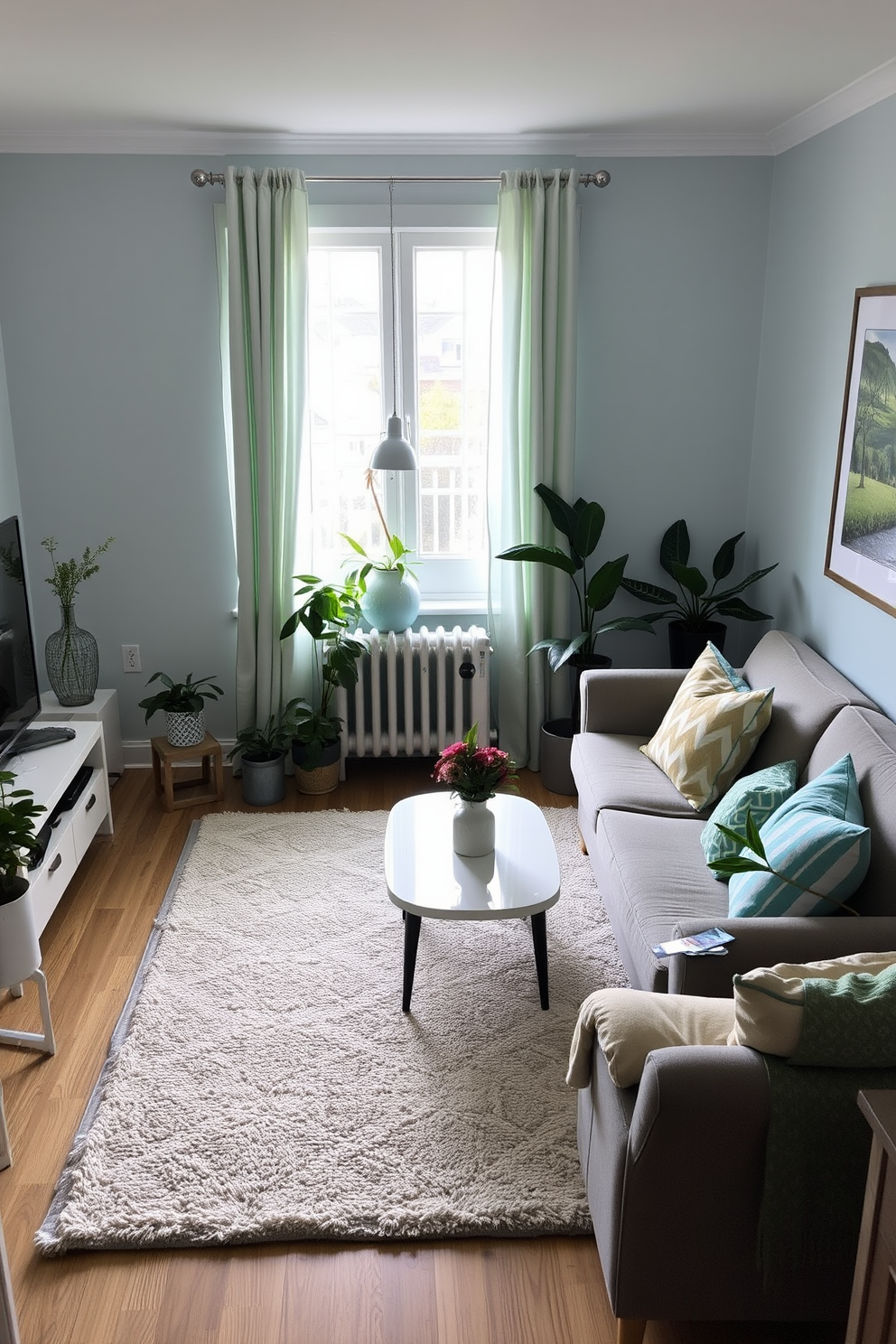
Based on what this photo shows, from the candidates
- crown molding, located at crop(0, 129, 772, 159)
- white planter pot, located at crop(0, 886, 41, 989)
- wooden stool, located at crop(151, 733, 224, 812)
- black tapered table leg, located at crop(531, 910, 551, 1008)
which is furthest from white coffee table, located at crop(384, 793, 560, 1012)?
crown molding, located at crop(0, 129, 772, 159)

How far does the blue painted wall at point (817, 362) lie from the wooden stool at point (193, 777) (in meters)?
2.35

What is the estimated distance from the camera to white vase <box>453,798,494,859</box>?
10.0 ft

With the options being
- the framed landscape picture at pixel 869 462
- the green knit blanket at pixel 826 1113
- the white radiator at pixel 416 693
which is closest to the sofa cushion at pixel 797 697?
the framed landscape picture at pixel 869 462

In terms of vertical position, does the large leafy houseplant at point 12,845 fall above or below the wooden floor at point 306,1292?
above

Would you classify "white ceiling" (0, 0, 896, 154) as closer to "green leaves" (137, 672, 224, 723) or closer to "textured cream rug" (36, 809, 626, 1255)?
"green leaves" (137, 672, 224, 723)

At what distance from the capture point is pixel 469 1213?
7.60 feet

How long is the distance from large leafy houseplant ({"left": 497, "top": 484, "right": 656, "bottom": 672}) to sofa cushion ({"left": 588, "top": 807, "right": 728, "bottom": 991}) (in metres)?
1.10

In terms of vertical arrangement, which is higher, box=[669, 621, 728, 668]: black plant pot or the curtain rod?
the curtain rod

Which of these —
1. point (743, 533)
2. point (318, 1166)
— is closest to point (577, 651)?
point (743, 533)

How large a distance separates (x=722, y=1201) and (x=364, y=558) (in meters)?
3.15

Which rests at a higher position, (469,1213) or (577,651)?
(577,651)

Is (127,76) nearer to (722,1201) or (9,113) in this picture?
(9,113)

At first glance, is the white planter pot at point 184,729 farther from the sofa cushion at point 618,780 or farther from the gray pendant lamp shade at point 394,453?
the sofa cushion at point 618,780

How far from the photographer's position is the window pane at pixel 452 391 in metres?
4.34
